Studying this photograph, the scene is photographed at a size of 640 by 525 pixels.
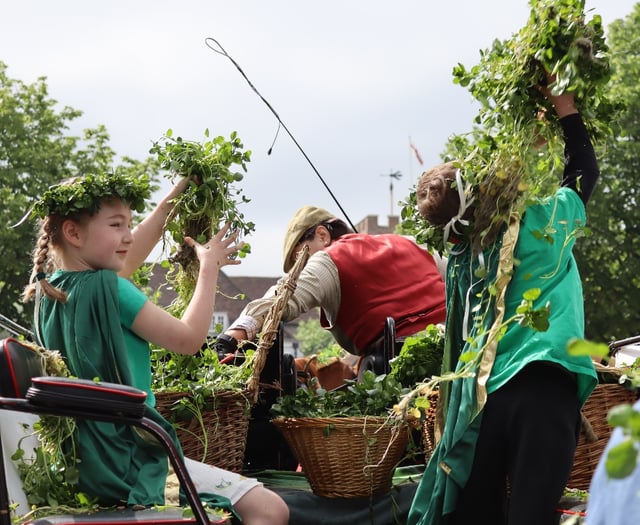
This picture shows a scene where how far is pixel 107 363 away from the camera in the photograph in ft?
10.0

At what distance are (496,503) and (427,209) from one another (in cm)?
98

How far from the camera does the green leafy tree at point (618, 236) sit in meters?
19.2

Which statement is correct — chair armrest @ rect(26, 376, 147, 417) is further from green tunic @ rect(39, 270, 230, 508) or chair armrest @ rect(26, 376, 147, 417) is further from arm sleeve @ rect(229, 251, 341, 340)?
arm sleeve @ rect(229, 251, 341, 340)

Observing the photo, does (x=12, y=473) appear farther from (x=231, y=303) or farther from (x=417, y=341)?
(x=231, y=303)

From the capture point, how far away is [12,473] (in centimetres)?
287

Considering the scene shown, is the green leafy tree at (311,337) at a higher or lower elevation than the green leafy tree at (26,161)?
lower

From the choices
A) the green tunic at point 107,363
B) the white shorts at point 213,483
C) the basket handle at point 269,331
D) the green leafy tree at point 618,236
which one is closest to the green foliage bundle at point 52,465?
the green tunic at point 107,363

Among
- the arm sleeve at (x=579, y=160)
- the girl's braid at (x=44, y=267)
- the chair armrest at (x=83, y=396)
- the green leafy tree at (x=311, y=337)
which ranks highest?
the arm sleeve at (x=579, y=160)

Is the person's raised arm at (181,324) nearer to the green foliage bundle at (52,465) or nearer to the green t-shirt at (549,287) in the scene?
the green foliage bundle at (52,465)

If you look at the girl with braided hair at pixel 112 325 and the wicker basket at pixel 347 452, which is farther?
the wicker basket at pixel 347 452

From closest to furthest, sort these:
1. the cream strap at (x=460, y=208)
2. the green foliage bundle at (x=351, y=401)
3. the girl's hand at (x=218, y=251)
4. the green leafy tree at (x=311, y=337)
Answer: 1. the cream strap at (x=460, y=208)
2. the girl's hand at (x=218, y=251)
3. the green foliage bundle at (x=351, y=401)
4. the green leafy tree at (x=311, y=337)

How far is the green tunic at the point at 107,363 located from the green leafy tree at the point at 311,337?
37382 mm

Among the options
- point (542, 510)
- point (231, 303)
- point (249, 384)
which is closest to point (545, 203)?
point (542, 510)

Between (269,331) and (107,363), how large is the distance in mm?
1216
